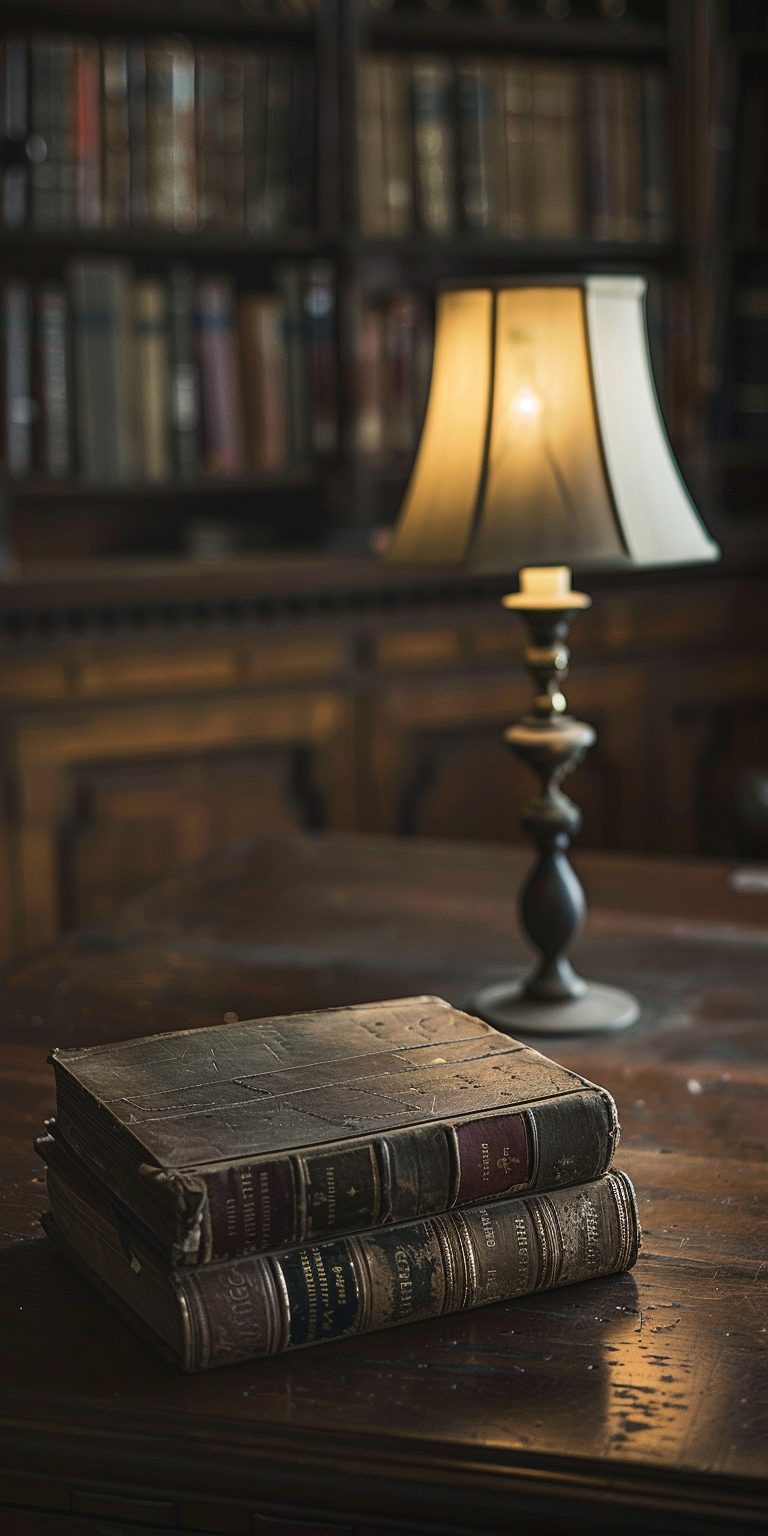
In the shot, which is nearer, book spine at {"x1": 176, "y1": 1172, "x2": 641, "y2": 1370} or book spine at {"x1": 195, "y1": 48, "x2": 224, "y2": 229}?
book spine at {"x1": 176, "y1": 1172, "x2": 641, "y2": 1370}

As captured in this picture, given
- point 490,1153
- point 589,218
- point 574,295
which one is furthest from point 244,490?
point 490,1153

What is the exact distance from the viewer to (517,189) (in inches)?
108

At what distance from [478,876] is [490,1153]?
2.85 ft

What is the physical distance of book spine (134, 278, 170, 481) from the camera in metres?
2.61

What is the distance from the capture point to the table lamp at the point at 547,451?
43.6 inches

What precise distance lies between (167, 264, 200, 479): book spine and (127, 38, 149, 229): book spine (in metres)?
0.13

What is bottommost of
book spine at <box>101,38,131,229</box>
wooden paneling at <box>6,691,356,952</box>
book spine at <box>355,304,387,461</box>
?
wooden paneling at <box>6,691,356,952</box>

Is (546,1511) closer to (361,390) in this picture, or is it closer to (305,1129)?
(305,1129)

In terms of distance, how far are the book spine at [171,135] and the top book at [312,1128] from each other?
202 cm

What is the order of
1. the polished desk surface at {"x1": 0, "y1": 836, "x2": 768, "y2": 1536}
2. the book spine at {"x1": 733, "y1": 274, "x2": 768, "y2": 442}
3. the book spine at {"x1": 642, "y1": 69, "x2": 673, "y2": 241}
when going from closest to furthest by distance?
the polished desk surface at {"x1": 0, "y1": 836, "x2": 768, "y2": 1536} → the book spine at {"x1": 642, "y1": 69, "x2": 673, "y2": 241} → the book spine at {"x1": 733, "y1": 274, "x2": 768, "y2": 442}

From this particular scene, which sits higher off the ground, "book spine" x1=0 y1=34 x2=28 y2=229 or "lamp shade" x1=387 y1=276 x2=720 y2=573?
"book spine" x1=0 y1=34 x2=28 y2=229

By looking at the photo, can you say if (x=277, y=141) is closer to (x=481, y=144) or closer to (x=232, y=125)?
(x=232, y=125)

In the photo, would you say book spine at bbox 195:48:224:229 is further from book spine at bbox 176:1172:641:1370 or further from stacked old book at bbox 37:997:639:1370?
book spine at bbox 176:1172:641:1370

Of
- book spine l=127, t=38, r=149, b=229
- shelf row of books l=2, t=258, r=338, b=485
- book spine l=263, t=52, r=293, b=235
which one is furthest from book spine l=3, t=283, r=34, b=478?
book spine l=263, t=52, r=293, b=235
